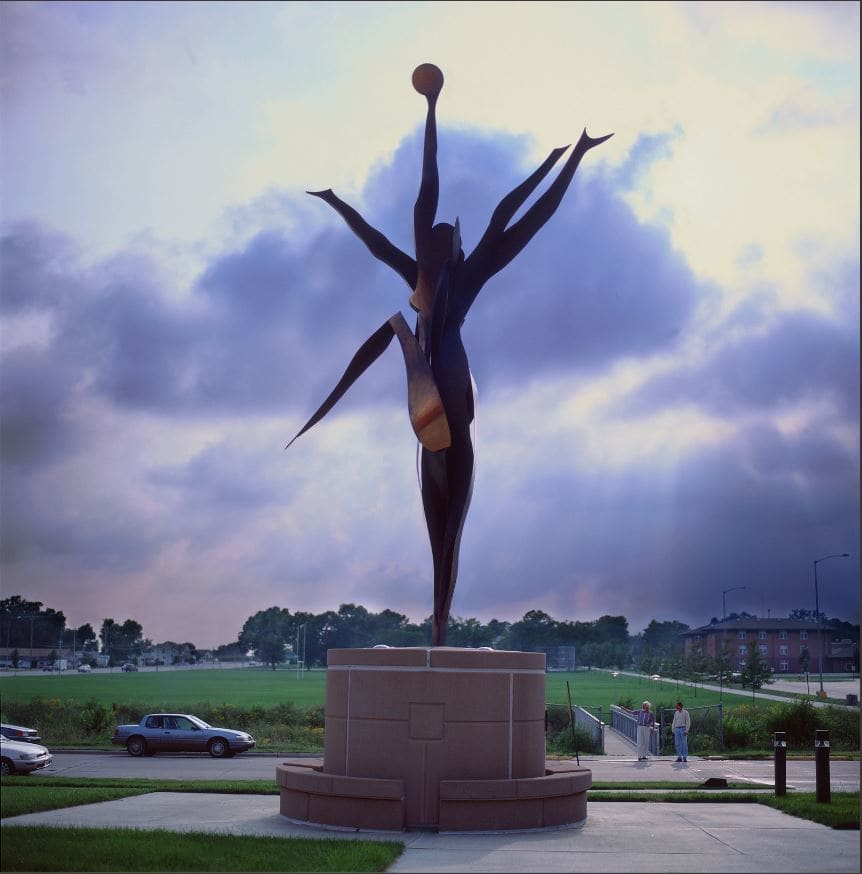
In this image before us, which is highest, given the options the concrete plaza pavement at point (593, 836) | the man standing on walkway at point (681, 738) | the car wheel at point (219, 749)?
the concrete plaza pavement at point (593, 836)

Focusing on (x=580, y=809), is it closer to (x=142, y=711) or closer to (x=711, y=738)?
(x=711, y=738)

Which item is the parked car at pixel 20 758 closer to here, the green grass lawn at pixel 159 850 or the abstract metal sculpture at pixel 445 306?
the green grass lawn at pixel 159 850

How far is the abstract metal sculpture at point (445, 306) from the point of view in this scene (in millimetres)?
14023

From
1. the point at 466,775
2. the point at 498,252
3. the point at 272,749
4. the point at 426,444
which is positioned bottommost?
the point at 272,749

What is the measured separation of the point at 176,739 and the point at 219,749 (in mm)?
1318

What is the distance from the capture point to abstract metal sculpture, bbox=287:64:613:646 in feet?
46.0

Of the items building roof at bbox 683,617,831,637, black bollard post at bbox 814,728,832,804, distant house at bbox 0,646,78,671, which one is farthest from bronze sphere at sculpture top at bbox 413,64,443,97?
building roof at bbox 683,617,831,637

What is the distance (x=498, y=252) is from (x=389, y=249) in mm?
1713

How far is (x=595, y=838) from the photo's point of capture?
11344 mm

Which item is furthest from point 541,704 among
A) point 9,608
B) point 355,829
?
point 9,608

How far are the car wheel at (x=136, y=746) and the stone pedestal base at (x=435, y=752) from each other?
681 inches

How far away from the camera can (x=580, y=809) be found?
12609 millimetres

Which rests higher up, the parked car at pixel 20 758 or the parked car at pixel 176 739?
the parked car at pixel 20 758

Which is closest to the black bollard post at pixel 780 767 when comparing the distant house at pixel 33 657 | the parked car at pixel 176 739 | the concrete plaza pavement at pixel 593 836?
the concrete plaza pavement at pixel 593 836
